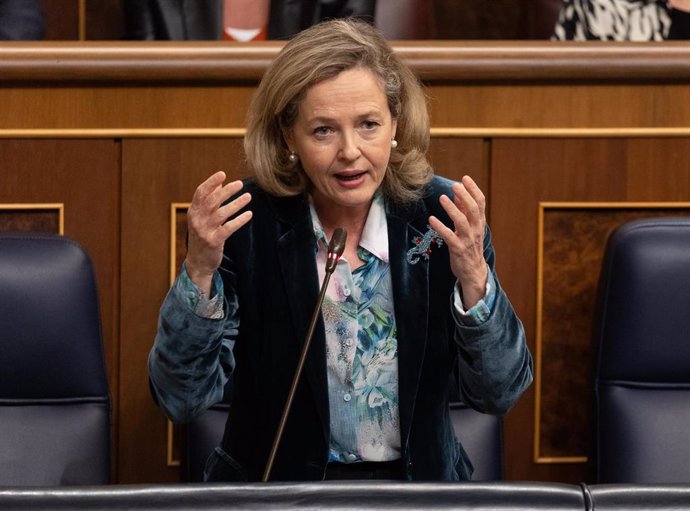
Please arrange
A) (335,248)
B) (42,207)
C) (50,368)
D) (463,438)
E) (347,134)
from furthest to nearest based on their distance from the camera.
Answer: (42,207)
(463,438)
(50,368)
(347,134)
(335,248)

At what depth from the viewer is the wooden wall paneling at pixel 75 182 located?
160 centimetres

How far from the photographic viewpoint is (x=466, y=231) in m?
1.10

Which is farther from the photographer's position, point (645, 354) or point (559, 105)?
point (559, 105)

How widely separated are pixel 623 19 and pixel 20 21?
89 centimetres

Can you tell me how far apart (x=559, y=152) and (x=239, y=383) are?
62 cm

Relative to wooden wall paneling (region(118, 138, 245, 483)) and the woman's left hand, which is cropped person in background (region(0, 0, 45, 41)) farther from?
the woman's left hand

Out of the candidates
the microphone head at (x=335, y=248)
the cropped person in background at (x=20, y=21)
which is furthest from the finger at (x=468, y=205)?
the cropped person in background at (x=20, y=21)

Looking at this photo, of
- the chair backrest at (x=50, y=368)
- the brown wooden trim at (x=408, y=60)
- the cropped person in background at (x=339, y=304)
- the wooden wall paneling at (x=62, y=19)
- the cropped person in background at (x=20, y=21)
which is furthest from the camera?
the wooden wall paneling at (x=62, y=19)

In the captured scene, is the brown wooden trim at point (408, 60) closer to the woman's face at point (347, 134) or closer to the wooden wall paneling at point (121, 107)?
the wooden wall paneling at point (121, 107)

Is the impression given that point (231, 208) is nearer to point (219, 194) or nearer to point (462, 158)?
point (219, 194)

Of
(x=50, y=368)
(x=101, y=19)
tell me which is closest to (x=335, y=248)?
(x=50, y=368)

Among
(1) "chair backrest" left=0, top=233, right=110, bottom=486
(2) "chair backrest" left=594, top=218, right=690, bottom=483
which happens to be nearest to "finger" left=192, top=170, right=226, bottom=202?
(1) "chair backrest" left=0, top=233, right=110, bottom=486

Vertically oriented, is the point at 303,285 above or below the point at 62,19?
below

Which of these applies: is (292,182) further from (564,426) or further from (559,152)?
(564,426)
